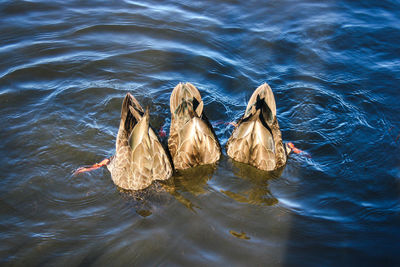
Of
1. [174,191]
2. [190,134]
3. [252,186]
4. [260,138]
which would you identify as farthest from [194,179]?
[260,138]

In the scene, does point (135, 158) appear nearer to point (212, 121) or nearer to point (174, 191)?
point (174, 191)

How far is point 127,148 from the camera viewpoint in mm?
5023

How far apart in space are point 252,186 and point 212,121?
5.08 ft

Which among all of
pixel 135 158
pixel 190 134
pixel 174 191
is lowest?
pixel 174 191

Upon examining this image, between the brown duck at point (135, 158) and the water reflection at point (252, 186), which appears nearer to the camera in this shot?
the brown duck at point (135, 158)

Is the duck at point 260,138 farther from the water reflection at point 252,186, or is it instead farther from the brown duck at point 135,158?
the brown duck at point 135,158

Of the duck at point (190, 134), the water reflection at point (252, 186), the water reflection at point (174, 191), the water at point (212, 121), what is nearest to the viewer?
the water at point (212, 121)

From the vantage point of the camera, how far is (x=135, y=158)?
16.2 ft

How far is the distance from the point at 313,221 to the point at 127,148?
8.03 feet

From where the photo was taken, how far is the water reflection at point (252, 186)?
5.01 m

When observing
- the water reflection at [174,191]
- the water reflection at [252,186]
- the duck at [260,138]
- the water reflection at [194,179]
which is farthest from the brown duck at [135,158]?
the duck at [260,138]

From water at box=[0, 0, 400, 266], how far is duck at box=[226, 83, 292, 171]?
181 mm

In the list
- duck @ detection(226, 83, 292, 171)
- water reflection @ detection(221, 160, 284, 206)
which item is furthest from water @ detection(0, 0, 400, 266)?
duck @ detection(226, 83, 292, 171)

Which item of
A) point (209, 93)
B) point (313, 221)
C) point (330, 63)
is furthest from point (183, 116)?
point (330, 63)
